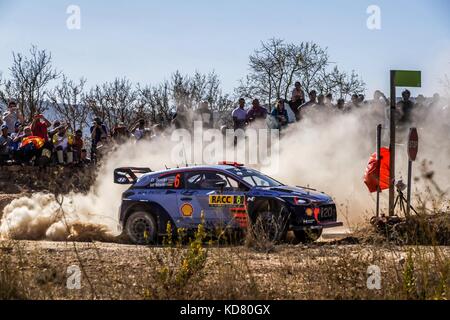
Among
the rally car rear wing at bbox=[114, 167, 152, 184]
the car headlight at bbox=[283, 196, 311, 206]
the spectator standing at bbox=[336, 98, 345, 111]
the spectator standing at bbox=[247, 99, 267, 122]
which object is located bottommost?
the car headlight at bbox=[283, 196, 311, 206]

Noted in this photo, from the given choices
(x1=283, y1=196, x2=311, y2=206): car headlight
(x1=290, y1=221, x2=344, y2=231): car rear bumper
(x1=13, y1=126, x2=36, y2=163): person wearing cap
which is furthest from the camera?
(x1=13, y1=126, x2=36, y2=163): person wearing cap

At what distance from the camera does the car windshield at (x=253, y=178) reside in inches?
588

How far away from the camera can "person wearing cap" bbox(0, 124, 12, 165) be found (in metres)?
22.5

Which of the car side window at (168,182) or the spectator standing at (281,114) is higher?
the spectator standing at (281,114)

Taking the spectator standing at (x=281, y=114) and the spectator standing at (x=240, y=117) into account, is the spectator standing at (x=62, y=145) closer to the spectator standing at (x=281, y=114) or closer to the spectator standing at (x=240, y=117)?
the spectator standing at (x=240, y=117)

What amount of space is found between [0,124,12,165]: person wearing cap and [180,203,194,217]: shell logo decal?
31.4ft

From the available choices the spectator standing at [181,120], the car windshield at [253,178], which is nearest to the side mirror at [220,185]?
the car windshield at [253,178]

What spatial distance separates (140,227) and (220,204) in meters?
1.83

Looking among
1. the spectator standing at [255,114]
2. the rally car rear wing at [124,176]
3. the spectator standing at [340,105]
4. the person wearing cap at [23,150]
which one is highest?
the spectator standing at [340,105]

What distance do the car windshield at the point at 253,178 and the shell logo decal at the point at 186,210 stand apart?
3.65 feet

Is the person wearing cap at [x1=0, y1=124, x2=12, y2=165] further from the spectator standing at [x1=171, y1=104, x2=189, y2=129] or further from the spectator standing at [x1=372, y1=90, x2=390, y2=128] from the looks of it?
the spectator standing at [x1=372, y1=90, x2=390, y2=128]

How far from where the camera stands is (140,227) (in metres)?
15.2

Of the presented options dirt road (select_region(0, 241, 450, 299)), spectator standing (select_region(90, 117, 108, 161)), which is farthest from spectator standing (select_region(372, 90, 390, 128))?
spectator standing (select_region(90, 117, 108, 161))

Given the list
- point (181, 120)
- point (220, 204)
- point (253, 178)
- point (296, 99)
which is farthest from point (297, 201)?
point (181, 120)
